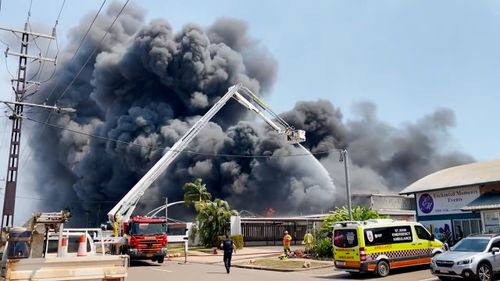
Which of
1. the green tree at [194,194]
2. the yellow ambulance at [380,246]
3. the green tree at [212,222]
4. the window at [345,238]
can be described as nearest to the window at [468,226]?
the yellow ambulance at [380,246]

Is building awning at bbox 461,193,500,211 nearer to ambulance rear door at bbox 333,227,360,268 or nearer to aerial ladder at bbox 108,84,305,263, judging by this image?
ambulance rear door at bbox 333,227,360,268

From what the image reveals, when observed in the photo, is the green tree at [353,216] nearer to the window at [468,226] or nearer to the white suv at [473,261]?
the window at [468,226]

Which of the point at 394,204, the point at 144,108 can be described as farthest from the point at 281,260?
the point at 144,108

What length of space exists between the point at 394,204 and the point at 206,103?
106 feet

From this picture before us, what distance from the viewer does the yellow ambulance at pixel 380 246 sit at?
15.6 meters

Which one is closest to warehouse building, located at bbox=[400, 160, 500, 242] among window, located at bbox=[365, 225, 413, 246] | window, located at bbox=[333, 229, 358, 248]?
window, located at bbox=[365, 225, 413, 246]

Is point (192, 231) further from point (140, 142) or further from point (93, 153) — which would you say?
point (93, 153)

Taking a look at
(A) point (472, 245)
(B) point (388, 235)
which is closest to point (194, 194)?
(B) point (388, 235)

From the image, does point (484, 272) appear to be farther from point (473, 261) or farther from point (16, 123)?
point (16, 123)

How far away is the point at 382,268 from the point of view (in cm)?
1573

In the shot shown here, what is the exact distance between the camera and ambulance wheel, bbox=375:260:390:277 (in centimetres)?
1559

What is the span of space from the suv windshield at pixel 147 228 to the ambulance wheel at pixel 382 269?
12.1m

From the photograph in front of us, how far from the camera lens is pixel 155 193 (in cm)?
6512

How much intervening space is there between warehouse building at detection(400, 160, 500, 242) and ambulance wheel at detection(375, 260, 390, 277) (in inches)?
290
